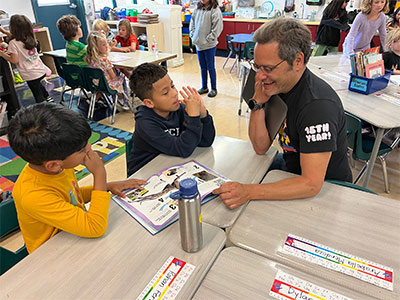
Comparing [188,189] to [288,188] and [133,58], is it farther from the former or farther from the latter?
[133,58]

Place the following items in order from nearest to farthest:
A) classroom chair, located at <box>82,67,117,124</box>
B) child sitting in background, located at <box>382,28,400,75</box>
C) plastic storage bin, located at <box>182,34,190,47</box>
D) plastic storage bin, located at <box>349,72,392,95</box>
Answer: plastic storage bin, located at <box>349,72,392,95</box>, child sitting in background, located at <box>382,28,400,75</box>, classroom chair, located at <box>82,67,117,124</box>, plastic storage bin, located at <box>182,34,190,47</box>

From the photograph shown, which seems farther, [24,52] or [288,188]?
[24,52]

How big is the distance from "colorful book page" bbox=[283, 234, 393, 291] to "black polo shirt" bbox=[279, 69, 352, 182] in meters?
0.38

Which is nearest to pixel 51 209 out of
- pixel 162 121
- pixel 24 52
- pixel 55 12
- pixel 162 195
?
pixel 162 195

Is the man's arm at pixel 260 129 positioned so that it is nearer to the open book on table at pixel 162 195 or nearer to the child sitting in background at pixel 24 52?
the open book on table at pixel 162 195

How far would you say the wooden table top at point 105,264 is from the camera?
821 mm

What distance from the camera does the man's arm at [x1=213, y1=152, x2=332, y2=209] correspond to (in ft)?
3.76

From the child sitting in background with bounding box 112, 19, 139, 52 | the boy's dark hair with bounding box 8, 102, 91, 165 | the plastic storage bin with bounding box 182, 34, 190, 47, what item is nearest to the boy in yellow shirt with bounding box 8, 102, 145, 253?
the boy's dark hair with bounding box 8, 102, 91, 165

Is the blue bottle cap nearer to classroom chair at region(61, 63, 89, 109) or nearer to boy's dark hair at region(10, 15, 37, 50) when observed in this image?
classroom chair at region(61, 63, 89, 109)

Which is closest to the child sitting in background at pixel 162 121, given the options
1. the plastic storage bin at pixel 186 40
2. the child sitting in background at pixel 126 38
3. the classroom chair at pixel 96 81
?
the classroom chair at pixel 96 81

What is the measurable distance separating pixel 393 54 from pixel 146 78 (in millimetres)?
2611

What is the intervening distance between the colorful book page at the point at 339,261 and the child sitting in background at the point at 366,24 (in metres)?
3.15

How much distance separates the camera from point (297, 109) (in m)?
1.28

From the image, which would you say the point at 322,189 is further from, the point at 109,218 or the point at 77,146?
the point at 77,146
